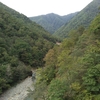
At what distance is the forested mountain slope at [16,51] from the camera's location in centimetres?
5884

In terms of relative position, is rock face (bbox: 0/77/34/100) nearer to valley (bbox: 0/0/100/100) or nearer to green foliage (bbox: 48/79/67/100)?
valley (bbox: 0/0/100/100)

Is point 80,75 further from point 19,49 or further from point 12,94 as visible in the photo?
point 19,49

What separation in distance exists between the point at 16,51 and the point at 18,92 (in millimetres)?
23190

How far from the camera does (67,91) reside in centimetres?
2653

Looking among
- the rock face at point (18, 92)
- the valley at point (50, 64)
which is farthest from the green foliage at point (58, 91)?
the rock face at point (18, 92)

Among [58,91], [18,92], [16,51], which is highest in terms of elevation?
[16,51]

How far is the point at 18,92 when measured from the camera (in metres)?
52.3

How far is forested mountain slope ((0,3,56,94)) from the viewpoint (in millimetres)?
58844

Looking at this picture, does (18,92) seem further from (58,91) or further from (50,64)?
(58,91)

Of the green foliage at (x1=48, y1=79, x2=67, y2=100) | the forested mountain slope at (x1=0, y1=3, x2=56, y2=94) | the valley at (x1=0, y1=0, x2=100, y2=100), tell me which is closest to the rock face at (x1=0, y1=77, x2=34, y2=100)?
the valley at (x1=0, y1=0, x2=100, y2=100)

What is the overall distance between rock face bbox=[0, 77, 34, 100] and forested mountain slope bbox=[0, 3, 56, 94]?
6.33 ft

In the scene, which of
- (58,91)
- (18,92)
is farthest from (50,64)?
(58,91)

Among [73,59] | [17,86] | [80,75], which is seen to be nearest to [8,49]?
[17,86]

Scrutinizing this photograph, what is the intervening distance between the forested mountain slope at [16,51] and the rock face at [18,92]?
1.93 meters
